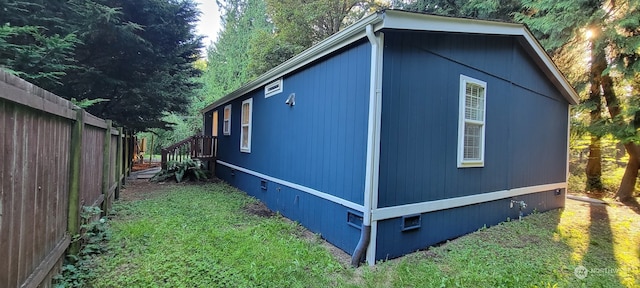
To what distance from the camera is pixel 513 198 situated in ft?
18.8

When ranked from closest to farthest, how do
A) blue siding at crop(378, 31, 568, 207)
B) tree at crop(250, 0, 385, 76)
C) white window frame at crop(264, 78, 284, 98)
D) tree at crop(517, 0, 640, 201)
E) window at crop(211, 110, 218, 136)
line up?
blue siding at crop(378, 31, 568, 207) → white window frame at crop(264, 78, 284, 98) → tree at crop(517, 0, 640, 201) → window at crop(211, 110, 218, 136) → tree at crop(250, 0, 385, 76)

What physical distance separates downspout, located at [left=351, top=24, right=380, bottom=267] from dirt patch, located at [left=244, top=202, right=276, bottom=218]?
248 cm

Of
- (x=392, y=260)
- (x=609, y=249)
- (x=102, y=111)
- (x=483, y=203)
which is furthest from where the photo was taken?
(x=102, y=111)

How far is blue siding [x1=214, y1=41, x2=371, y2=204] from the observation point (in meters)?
3.80

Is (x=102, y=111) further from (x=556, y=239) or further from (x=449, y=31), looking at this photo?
(x=556, y=239)

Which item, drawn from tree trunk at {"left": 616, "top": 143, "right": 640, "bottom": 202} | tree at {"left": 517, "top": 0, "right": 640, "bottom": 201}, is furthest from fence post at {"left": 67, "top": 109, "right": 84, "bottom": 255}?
tree trunk at {"left": 616, "top": 143, "right": 640, "bottom": 202}

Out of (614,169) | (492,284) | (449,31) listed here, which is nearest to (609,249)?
(492,284)

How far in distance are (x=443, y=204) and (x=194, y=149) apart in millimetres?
7866

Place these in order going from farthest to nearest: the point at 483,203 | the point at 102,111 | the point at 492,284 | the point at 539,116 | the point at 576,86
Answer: the point at 102,111 < the point at 576,86 < the point at 539,116 < the point at 483,203 < the point at 492,284

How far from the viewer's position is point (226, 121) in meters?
9.82

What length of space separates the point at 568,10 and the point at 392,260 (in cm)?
790

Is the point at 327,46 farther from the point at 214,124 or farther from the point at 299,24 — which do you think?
the point at 299,24

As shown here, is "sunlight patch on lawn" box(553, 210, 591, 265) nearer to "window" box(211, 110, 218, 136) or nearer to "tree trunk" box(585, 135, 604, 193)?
"tree trunk" box(585, 135, 604, 193)

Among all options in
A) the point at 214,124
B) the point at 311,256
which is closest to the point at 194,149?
the point at 214,124
